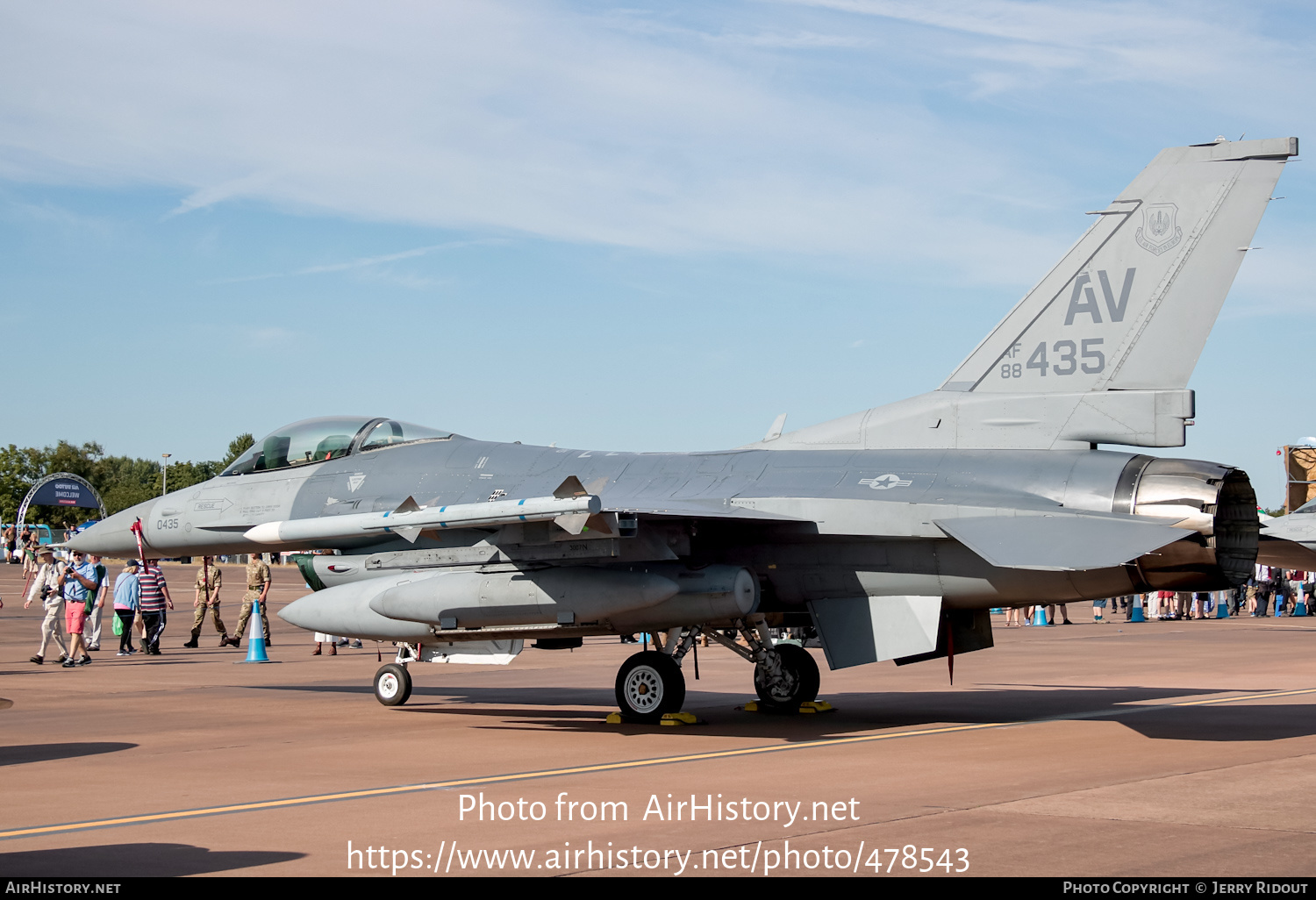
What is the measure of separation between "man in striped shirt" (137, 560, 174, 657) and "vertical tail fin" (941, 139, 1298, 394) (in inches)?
642

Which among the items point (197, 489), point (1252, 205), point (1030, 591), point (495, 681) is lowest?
point (495, 681)

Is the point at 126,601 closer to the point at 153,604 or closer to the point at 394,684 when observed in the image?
the point at 153,604

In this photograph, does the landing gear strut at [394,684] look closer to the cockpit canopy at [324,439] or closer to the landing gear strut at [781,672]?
the cockpit canopy at [324,439]

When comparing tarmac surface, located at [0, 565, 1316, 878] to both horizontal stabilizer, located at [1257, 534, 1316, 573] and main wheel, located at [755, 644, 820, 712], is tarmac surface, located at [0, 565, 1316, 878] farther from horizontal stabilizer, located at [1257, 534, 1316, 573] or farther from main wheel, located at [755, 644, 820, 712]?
horizontal stabilizer, located at [1257, 534, 1316, 573]

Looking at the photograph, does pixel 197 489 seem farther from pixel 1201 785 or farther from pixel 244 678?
pixel 1201 785

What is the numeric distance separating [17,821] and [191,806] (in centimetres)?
98

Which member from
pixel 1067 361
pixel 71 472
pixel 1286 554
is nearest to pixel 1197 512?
pixel 1067 361

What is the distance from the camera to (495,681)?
731 inches

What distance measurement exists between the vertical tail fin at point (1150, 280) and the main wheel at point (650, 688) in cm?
414

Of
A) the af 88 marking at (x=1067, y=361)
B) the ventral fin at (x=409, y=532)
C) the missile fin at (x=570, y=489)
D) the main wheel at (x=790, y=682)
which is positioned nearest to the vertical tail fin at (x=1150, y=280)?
the af 88 marking at (x=1067, y=361)

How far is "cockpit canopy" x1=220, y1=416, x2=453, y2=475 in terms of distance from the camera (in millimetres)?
14781

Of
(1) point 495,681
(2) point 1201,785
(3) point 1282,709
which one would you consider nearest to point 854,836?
(2) point 1201,785

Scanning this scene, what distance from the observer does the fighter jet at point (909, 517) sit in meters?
10.6

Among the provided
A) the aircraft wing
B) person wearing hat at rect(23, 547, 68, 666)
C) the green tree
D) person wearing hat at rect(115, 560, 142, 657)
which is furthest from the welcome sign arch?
the aircraft wing
